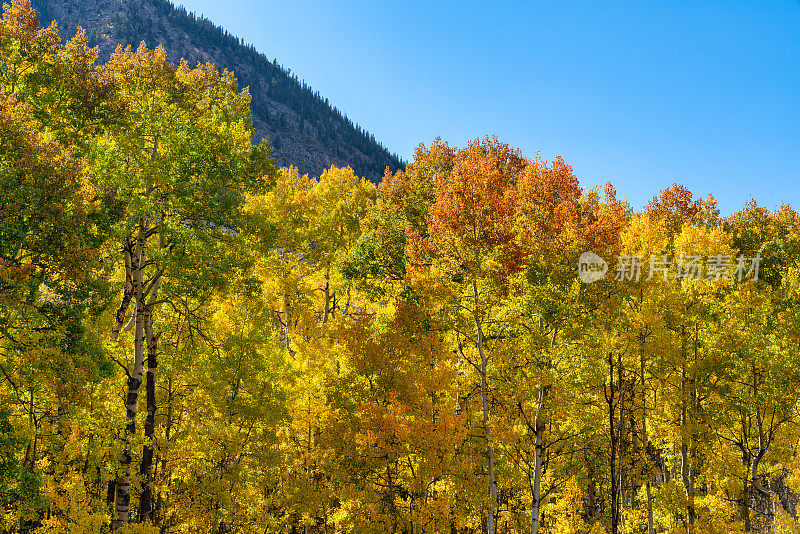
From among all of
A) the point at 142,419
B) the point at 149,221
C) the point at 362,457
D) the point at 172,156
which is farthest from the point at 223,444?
the point at 172,156

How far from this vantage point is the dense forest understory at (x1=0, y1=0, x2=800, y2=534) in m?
10.8

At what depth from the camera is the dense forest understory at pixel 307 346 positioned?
426 inches

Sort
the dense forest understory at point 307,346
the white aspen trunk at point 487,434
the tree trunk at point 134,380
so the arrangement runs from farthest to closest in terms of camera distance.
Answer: the white aspen trunk at point 487,434 → the tree trunk at point 134,380 → the dense forest understory at point 307,346

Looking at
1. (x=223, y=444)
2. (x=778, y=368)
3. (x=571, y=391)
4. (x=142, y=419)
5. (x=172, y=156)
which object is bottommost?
(x=223, y=444)

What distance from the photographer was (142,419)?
1516 centimetres

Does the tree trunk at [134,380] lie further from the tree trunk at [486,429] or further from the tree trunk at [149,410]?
the tree trunk at [486,429]

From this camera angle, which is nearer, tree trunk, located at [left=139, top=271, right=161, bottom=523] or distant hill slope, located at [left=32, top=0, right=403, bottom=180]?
tree trunk, located at [left=139, top=271, right=161, bottom=523]

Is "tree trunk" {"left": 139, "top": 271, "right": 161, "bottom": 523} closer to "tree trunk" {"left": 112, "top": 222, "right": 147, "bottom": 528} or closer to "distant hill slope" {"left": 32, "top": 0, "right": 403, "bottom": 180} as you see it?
"tree trunk" {"left": 112, "top": 222, "right": 147, "bottom": 528}

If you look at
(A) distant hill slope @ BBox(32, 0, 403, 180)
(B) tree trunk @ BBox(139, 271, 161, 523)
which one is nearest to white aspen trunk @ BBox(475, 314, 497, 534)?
(B) tree trunk @ BBox(139, 271, 161, 523)

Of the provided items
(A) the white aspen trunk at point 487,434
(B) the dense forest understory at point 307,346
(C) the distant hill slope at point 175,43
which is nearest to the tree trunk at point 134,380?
(B) the dense forest understory at point 307,346

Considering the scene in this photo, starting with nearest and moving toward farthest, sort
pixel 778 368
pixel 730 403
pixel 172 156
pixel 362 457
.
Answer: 1. pixel 172 156
2. pixel 362 457
3. pixel 778 368
4. pixel 730 403

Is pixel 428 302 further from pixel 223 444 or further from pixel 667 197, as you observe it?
pixel 667 197

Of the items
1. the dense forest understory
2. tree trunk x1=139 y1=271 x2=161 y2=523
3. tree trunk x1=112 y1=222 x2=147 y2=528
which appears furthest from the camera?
tree trunk x1=139 y1=271 x2=161 y2=523

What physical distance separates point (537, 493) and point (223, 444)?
1104 cm
